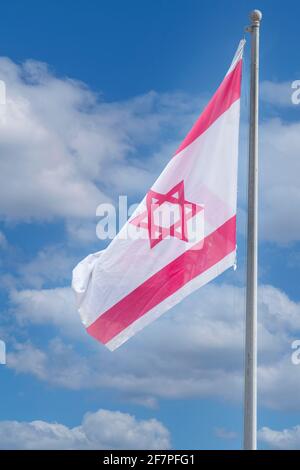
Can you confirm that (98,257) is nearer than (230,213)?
No

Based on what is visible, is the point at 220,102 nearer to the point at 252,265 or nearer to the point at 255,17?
the point at 255,17

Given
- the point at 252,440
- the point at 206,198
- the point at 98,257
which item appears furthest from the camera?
the point at 98,257

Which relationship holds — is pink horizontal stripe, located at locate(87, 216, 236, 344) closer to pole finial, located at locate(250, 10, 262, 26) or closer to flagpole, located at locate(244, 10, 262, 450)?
flagpole, located at locate(244, 10, 262, 450)

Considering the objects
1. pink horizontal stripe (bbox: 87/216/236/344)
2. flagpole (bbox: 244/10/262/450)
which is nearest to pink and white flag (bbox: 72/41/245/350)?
pink horizontal stripe (bbox: 87/216/236/344)

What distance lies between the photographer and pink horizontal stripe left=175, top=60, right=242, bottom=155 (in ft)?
71.4

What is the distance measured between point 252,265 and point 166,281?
1875mm

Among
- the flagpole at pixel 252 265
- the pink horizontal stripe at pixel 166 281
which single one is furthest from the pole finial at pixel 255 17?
the pink horizontal stripe at pixel 166 281

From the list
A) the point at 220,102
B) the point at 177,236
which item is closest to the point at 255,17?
the point at 220,102

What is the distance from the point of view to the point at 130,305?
2194 cm

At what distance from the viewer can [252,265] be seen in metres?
20.8

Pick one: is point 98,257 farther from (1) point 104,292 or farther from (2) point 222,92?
(2) point 222,92

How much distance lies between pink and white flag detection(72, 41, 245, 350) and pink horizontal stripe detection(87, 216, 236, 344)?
0.02 metres
